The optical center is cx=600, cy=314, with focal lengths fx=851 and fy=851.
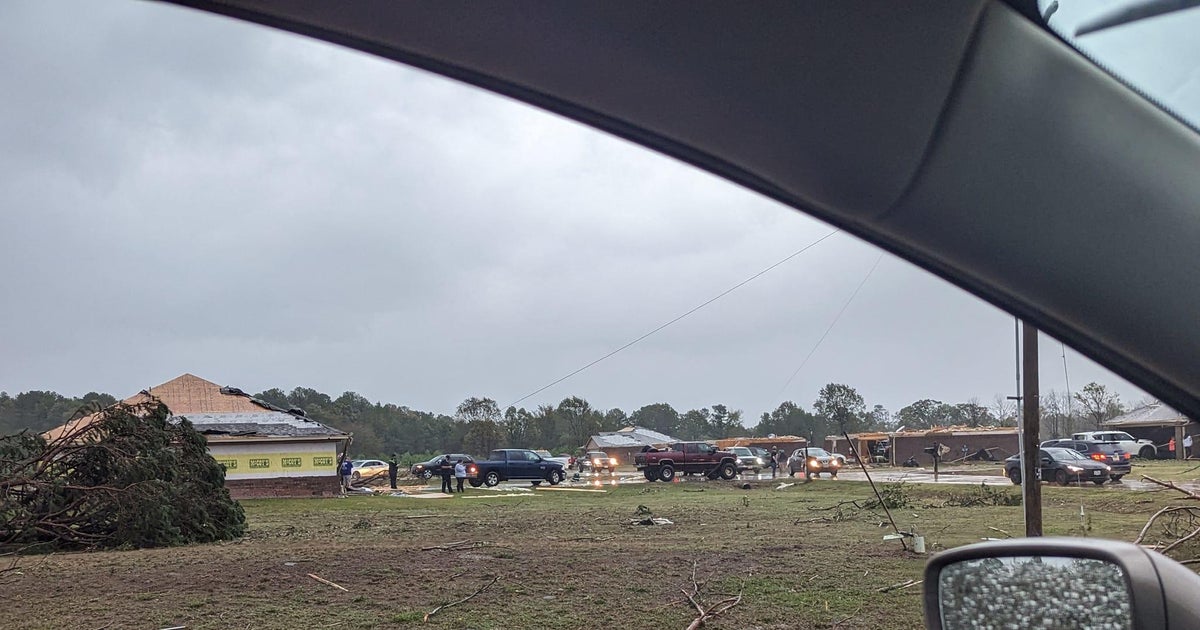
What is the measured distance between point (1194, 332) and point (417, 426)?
1829 centimetres

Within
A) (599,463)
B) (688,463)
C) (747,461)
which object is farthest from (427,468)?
(747,461)

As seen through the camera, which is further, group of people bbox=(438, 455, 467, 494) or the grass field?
group of people bbox=(438, 455, 467, 494)

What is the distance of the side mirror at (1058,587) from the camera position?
126cm

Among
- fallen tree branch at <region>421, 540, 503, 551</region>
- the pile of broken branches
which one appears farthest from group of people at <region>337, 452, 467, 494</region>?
the pile of broken branches

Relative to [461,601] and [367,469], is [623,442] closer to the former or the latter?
[367,469]

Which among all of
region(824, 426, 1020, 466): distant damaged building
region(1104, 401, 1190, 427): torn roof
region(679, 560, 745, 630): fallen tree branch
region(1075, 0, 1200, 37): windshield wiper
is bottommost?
region(824, 426, 1020, 466): distant damaged building

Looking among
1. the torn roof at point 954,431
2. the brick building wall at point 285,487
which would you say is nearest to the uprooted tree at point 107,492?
the brick building wall at point 285,487

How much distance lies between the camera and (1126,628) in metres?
1.31

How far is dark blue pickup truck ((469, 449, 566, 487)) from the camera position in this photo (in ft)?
97.4

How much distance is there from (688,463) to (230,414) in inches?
632

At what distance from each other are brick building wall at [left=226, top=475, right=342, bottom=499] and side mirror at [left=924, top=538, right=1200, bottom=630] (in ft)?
87.0

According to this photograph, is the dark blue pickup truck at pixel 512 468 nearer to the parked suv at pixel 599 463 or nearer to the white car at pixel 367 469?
the white car at pixel 367 469

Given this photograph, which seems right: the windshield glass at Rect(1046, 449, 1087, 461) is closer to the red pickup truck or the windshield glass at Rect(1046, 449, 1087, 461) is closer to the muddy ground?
the muddy ground

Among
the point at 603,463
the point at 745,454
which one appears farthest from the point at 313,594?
the point at 603,463
